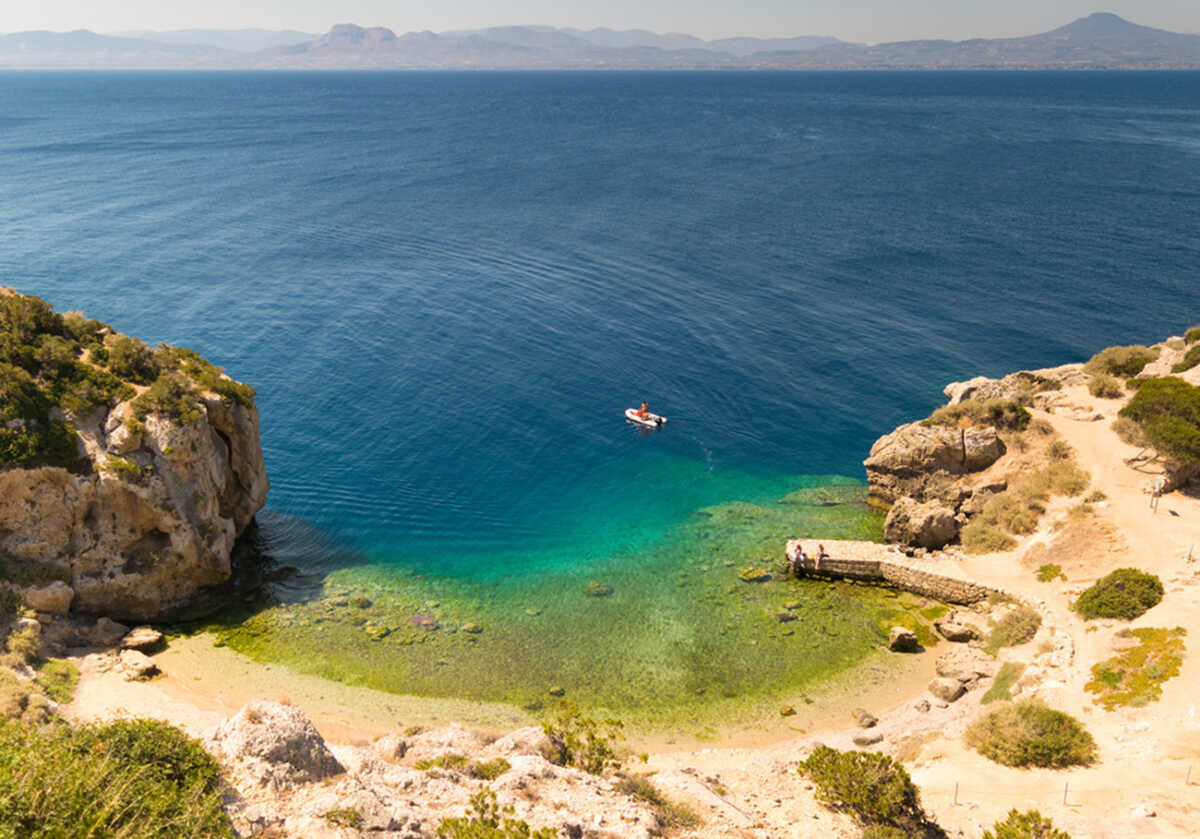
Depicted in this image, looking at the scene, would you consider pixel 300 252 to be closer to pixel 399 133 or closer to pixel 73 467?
pixel 73 467

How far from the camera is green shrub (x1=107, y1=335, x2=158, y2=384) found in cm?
3575

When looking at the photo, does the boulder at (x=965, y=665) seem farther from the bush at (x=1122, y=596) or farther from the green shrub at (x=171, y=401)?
the green shrub at (x=171, y=401)

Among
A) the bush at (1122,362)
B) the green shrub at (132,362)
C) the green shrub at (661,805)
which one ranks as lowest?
the green shrub at (661,805)

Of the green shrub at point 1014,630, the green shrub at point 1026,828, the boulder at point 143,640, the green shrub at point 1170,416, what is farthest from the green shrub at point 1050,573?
the boulder at point 143,640

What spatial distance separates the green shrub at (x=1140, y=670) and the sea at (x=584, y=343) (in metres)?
9.55

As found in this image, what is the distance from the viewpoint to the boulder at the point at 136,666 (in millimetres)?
29938

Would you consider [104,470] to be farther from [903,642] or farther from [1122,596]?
[1122,596]

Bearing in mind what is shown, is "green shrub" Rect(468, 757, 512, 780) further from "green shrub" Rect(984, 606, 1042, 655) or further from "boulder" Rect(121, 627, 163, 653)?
"green shrub" Rect(984, 606, 1042, 655)

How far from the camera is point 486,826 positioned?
18.5 m

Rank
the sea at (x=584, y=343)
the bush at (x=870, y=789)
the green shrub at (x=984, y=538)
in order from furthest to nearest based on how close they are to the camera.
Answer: the green shrub at (x=984, y=538), the sea at (x=584, y=343), the bush at (x=870, y=789)

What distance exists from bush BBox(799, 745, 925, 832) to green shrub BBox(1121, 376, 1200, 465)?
27751 mm

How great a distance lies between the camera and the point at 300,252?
8919 cm

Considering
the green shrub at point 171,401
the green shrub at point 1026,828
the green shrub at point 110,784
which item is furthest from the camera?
the green shrub at point 171,401

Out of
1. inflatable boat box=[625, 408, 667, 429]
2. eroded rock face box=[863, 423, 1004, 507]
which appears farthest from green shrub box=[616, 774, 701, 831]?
inflatable boat box=[625, 408, 667, 429]
